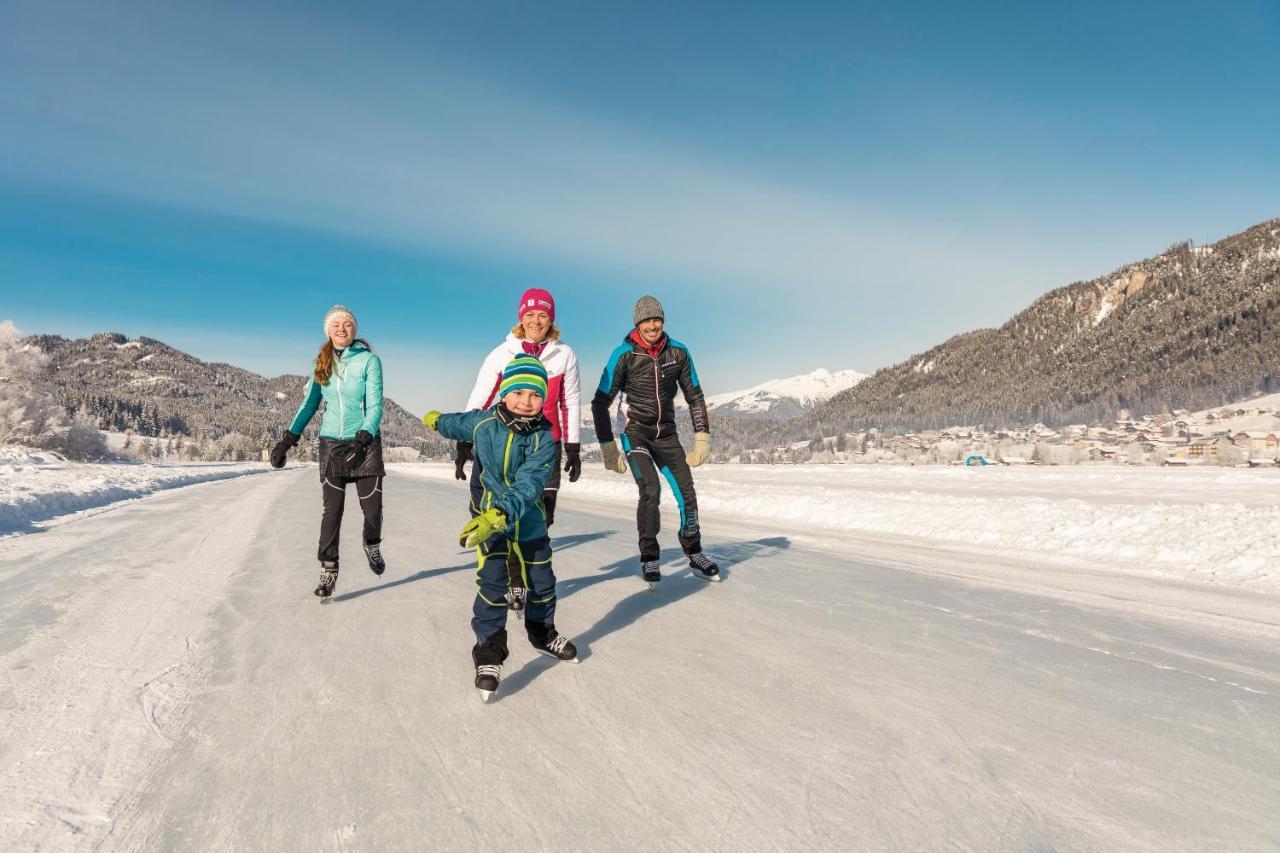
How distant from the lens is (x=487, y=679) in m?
2.92

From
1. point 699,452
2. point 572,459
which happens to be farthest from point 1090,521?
point 572,459

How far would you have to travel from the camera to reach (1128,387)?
3268 inches

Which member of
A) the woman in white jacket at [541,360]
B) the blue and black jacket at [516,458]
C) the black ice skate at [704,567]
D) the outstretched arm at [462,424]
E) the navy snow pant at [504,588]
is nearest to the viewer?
the navy snow pant at [504,588]

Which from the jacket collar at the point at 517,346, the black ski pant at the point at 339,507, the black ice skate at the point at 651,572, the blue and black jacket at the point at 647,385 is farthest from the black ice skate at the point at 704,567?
the black ski pant at the point at 339,507

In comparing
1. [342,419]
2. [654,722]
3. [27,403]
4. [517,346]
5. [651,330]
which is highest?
[27,403]

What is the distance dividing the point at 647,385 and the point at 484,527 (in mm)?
3280

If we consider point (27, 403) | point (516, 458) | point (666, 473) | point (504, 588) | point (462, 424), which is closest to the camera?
A: point (504, 588)

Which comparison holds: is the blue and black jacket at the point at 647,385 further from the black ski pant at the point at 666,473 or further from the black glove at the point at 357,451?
the black glove at the point at 357,451

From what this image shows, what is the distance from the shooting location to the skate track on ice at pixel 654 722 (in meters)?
1.88

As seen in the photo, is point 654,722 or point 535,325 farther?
point 535,325

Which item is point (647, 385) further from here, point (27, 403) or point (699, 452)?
point (27, 403)

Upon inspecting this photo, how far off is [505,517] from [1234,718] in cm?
319

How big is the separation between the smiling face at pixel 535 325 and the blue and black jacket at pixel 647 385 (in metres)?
1.29

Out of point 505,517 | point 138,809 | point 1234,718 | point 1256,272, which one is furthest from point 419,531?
point 1256,272
